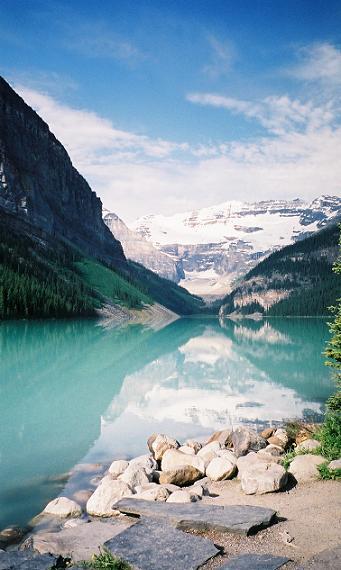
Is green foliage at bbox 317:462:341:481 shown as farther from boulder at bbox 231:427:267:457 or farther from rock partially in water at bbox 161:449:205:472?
boulder at bbox 231:427:267:457

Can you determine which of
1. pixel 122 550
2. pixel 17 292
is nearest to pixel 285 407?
pixel 122 550

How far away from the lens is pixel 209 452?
20.1 m

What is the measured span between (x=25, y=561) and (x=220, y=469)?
9268mm

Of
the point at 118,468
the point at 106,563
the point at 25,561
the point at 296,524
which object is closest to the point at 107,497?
the point at 118,468

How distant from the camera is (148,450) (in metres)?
22.5

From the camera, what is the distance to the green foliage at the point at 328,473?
15231mm

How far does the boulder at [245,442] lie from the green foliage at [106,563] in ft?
37.8

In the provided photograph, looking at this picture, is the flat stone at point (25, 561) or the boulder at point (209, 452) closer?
the flat stone at point (25, 561)

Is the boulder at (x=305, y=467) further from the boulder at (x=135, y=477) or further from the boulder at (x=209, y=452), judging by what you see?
the boulder at (x=135, y=477)

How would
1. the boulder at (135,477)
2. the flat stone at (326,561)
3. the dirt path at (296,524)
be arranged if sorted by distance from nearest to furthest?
the flat stone at (326,561), the dirt path at (296,524), the boulder at (135,477)

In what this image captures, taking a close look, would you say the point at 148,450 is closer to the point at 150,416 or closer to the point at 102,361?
the point at 150,416

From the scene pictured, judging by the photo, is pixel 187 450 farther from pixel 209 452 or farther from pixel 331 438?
pixel 331 438

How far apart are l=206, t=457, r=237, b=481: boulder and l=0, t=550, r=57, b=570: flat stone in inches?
341

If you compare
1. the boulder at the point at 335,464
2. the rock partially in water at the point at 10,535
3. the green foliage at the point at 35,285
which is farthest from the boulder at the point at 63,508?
the green foliage at the point at 35,285
